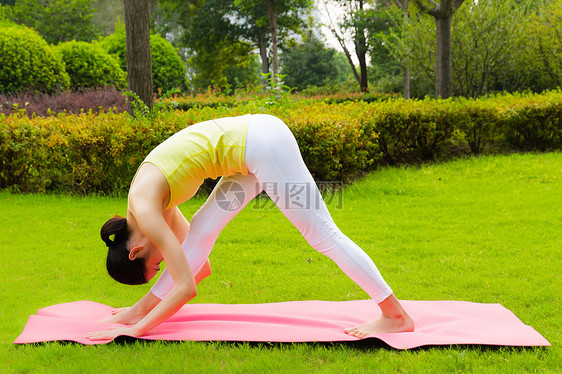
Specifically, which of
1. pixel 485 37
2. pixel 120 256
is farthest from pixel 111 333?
pixel 485 37

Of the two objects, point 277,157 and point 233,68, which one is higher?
point 233,68

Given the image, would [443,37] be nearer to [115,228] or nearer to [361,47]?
[115,228]

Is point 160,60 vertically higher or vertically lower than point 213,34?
lower

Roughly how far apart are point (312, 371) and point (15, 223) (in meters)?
4.80

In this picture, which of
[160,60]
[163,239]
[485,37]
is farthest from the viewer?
[160,60]

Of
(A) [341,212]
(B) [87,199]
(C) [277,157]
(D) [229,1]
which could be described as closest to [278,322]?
(C) [277,157]

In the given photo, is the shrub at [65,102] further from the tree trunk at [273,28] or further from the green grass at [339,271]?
the tree trunk at [273,28]

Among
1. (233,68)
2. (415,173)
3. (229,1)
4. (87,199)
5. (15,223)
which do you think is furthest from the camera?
(233,68)

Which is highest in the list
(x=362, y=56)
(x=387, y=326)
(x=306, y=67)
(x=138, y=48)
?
(x=306, y=67)

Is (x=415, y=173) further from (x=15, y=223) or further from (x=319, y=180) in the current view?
(x=15, y=223)

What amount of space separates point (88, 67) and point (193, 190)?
12.6 m

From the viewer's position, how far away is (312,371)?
2609mm

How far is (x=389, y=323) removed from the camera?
2.93 metres

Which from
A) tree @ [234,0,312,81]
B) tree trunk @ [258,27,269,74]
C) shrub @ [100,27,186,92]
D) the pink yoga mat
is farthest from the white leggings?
tree trunk @ [258,27,269,74]
